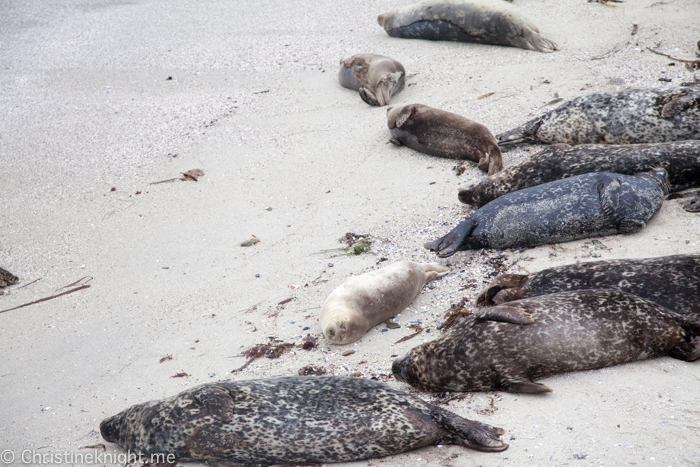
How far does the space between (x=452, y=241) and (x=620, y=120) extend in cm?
234

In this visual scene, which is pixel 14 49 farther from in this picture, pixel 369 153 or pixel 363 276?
pixel 363 276

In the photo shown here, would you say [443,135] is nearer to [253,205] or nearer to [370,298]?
[253,205]

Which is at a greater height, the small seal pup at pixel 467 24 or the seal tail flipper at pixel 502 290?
the small seal pup at pixel 467 24

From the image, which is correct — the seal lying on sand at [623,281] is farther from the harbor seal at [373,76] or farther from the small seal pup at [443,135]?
the harbor seal at [373,76]

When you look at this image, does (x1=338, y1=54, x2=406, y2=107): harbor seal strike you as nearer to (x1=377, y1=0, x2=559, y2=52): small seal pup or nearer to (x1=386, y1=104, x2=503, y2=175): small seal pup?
(x1=386, y1=104, x2=503, y2=175): small seal pup

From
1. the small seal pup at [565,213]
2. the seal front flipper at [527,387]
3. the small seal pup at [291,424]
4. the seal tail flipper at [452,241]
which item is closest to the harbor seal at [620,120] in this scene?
the small seal pup at [565,213]

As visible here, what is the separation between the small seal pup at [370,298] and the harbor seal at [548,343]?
0.53m

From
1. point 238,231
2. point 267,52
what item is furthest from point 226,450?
point 267,52

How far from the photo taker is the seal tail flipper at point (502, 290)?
3.84 metres

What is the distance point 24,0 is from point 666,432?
502 inches

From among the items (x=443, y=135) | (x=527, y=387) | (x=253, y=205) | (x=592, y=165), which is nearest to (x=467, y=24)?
(x=443, y=135)

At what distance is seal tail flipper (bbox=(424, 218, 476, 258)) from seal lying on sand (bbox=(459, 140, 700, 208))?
22.0 inches

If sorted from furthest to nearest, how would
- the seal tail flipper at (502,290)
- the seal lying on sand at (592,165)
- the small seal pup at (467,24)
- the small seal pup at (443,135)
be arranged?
1. the small seal pup at (467,24)
2. the small seal pup at (443,135)
3. the seal lying on sand at (592,165)
4. the seal tail flipper at (502,290)

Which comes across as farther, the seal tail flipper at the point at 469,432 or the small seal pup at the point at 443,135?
the small seal pup at the point at 443,135
